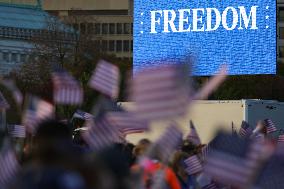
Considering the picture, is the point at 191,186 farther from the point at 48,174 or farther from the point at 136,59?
the point at 136,59

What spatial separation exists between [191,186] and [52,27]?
183ft

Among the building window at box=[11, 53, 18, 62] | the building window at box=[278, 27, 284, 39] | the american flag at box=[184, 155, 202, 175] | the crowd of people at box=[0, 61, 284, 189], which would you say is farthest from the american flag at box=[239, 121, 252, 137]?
the building window at box=[278, 27, 284, 39]

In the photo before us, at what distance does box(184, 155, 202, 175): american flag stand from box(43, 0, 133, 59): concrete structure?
90731mm

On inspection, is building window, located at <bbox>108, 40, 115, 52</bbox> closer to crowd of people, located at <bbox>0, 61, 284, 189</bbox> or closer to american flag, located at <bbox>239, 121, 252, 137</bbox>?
american flag, located at <bbox>239, 121, 252, 137</bbox>

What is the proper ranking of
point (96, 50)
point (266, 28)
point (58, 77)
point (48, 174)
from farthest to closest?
point (96, 50)
point (266, 28)
point (58, 77)
point (48, 174)

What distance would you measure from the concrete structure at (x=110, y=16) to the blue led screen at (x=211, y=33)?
2394 inches

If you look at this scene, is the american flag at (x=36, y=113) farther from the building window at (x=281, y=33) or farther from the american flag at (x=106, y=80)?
the building window at (x=281, y=33)

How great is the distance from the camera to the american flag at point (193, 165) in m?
12.8

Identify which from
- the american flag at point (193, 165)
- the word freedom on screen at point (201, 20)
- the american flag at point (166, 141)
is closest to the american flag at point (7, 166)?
the american flag at point (166, 141)

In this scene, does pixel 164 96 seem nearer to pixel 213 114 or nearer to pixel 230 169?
pixel 230 169

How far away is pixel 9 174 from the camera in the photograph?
10047mm

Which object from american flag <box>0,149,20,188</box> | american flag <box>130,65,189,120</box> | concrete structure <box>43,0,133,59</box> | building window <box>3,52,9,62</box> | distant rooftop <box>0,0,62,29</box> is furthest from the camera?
concrete structure <box>43,0,133,59</box>

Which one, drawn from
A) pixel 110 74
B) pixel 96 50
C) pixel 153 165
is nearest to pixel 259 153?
pixel 153 165

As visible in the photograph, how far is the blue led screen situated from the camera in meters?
40.6
